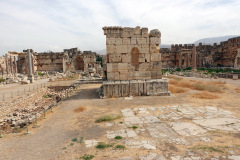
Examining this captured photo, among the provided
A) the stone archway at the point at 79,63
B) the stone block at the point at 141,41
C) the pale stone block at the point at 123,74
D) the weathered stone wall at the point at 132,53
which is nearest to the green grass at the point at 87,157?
the weathered stone wall at the point at 132,53

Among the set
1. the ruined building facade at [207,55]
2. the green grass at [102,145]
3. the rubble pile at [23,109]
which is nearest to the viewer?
the green grass at [102,145]

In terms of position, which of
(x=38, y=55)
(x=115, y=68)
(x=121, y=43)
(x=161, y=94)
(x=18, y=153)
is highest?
(x=38, y=55)

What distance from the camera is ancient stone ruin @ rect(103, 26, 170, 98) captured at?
9668 mm

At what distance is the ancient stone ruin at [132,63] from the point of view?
381 inches

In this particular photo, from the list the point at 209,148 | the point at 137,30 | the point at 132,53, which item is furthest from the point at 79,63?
the point at 209,148

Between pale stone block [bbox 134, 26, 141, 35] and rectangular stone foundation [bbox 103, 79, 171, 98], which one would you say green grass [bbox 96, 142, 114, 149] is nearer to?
rectangular stone foundation [bbox 103, 79, 171, 98]

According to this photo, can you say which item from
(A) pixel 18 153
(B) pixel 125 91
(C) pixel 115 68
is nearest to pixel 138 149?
(A) pixel 18 153

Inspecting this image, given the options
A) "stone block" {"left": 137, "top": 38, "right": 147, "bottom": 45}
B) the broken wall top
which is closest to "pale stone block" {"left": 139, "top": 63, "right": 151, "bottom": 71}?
"stone block" {"left": 137, "top": 38, "right": 147, "bottom": 45}

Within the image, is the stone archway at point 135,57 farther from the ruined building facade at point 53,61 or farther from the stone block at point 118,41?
the ruined building facade at point 53,61

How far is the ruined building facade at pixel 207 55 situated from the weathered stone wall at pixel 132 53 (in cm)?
2780

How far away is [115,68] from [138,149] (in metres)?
6.69

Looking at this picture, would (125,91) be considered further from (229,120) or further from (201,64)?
(201,64)

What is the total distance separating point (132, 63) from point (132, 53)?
Result: 2.13 ft

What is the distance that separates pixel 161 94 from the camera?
9.76 meters
